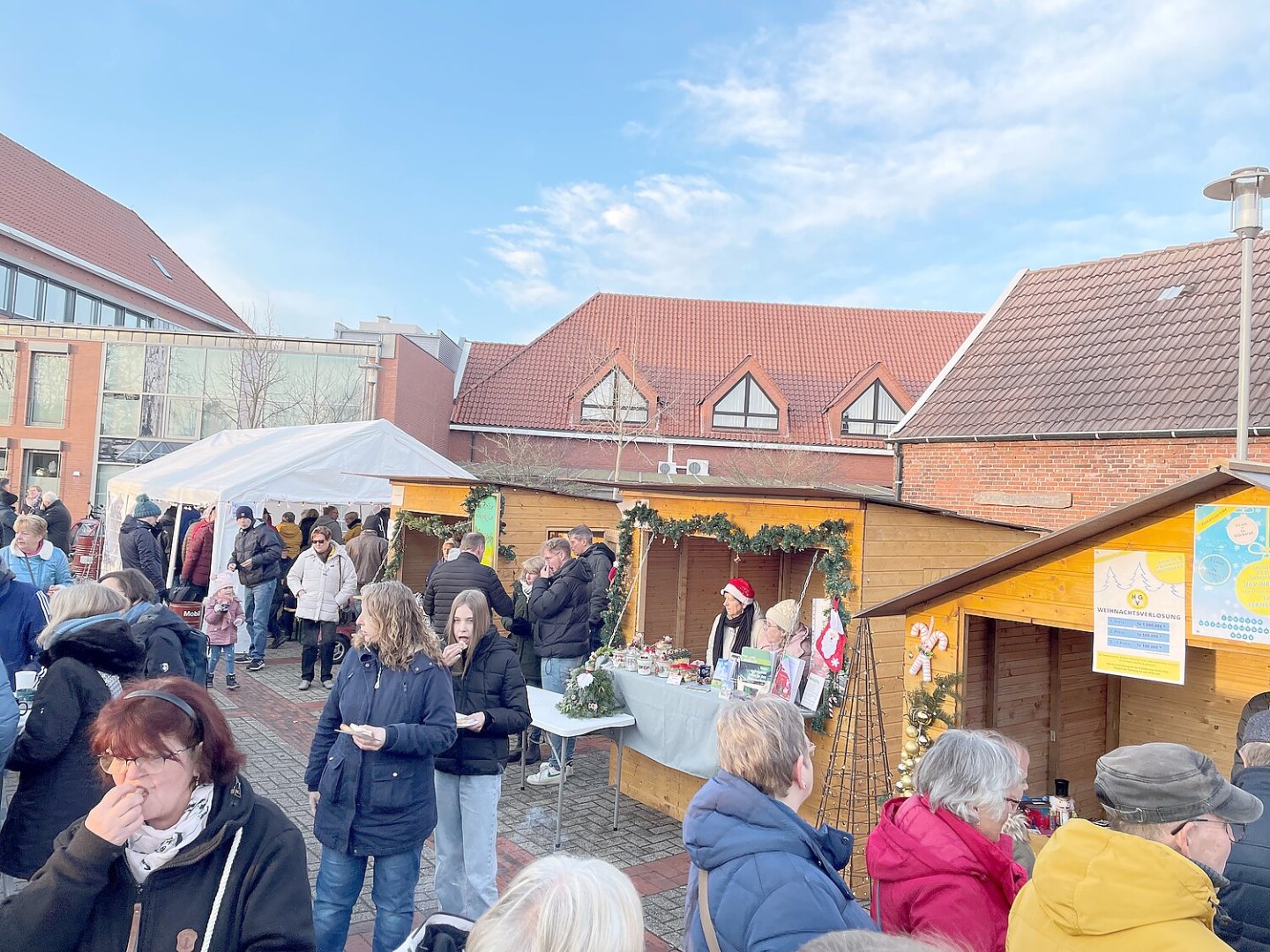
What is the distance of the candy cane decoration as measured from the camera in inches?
189

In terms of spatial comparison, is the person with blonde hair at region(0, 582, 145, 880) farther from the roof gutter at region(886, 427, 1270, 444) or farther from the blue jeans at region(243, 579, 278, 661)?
the roof gutter at region(886, 427, 1270, 444)

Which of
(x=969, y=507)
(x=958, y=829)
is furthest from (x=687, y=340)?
(x=958, y=829)

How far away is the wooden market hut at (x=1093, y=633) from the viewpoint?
3721 mm

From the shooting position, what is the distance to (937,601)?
15.8 ft

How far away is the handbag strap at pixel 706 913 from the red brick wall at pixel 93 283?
3384 cm

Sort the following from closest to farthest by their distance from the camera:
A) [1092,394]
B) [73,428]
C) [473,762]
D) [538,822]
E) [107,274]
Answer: [473,762] < [538,822] < [1092,394] < [73,428] < [107,274]

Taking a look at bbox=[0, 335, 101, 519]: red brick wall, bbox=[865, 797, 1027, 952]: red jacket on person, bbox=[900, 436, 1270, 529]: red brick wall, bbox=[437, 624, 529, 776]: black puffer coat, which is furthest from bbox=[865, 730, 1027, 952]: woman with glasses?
bbox=[0, 335, 101, 519]: red brick wall

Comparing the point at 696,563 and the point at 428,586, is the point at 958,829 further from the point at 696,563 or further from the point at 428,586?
the point at 696,563

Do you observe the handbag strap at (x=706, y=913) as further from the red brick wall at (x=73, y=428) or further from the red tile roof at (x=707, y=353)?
the red brick wall at (x=73, y=428)

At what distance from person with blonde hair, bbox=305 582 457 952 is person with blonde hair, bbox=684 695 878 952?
1520 mm

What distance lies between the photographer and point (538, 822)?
6172 millimetres

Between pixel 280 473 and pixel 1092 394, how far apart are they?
41.1 feet

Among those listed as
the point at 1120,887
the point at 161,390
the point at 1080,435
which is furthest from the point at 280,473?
the point at 161,390

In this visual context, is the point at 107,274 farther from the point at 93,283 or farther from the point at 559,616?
the point at 559,616
